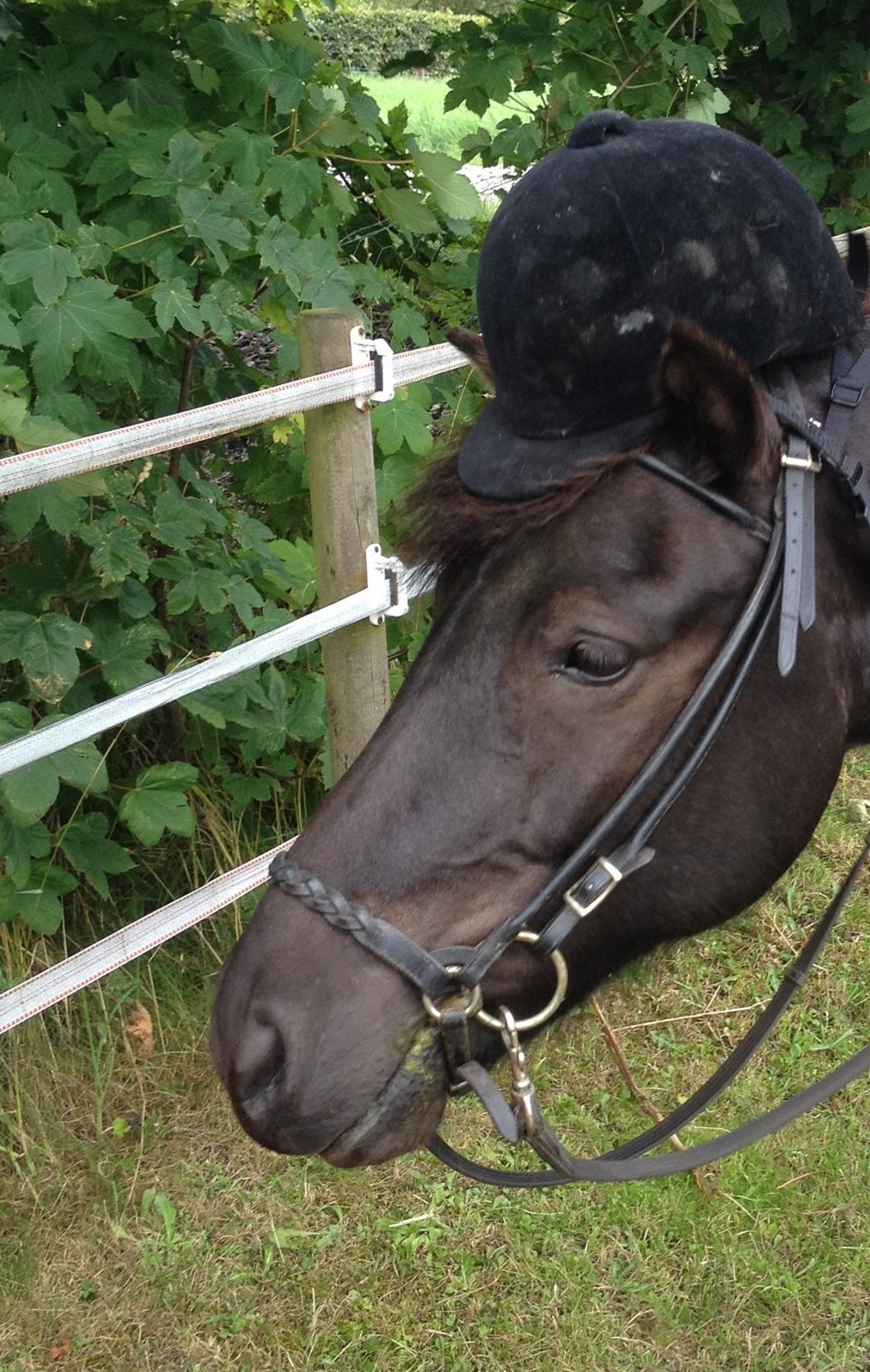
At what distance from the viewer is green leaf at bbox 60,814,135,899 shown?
266cm

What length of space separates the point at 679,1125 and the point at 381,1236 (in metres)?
1.12

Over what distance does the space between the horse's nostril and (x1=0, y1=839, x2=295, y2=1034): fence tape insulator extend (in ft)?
3.09

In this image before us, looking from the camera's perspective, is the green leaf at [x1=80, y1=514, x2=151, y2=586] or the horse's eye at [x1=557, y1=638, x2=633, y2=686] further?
the green leaf at [x1=80, y1=514, x2=151, y2=586]

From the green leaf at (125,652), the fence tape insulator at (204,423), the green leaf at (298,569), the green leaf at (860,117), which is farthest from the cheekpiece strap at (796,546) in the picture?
the green leaf at (860,117)

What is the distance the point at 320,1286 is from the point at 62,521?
1.79m

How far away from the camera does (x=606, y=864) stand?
4.60 ft

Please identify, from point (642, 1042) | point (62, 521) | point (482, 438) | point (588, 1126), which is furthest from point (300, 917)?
point (642, 1042)

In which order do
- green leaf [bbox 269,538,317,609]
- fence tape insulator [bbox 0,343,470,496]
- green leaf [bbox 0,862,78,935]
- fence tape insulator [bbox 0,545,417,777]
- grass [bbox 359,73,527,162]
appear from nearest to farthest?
fence tape insulator [bbox 0,343,470,496] < fence tape insulator [bbox 0,545,417,777] < green leaf [bbox 0,862,78,935] < green leaf [bbox 269,538,317,609] < grass [bbox 359,73,527,162]

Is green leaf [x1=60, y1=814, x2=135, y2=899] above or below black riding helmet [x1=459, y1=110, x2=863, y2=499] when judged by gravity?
below

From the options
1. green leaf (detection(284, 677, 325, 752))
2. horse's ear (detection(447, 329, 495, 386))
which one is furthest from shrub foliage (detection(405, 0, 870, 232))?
horse's ear (detection(447, 329, 495, 386))

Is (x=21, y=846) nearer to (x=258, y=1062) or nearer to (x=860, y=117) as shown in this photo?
(x=258, y=1062)

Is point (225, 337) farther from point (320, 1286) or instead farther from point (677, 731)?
point (320, 1286)

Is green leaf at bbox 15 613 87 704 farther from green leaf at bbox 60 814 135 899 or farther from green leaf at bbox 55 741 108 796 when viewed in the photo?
green leaf at bbox 60 814 135 899

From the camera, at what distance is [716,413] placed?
4.42ft
